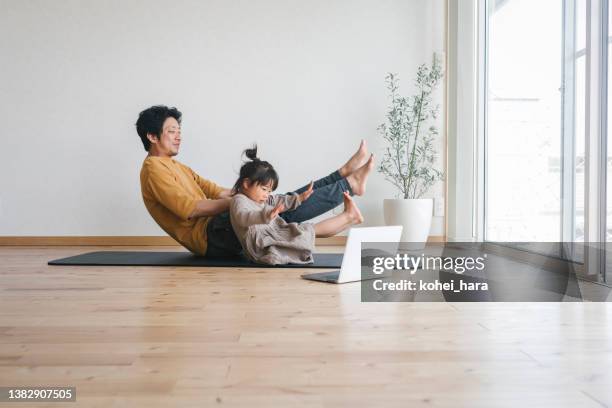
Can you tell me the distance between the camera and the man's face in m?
3.37

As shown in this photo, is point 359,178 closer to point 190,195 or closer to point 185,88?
point 190,195

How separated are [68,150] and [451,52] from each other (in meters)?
2.76

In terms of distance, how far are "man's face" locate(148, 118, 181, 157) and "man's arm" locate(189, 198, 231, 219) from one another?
42cm

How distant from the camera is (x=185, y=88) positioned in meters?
4.49

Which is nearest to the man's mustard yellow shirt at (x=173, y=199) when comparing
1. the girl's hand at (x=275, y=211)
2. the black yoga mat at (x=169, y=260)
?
the black yoga mat at (x=169, y=260)

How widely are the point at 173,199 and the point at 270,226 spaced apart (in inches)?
20.5

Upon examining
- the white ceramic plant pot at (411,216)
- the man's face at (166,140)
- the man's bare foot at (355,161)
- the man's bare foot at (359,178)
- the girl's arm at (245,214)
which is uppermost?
the man's face at (166,140)

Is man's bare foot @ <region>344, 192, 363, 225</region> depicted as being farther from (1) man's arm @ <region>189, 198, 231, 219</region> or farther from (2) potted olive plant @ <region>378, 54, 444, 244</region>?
(2) potted olive plant @ <region>378, 54, 444, 244</region>

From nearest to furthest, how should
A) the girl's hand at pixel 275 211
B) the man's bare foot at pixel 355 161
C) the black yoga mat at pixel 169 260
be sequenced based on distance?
the girl's hand at pixel 275 211 < the black yoga mat at pixel 169 260 < the man's bare foot at pixel 355 161

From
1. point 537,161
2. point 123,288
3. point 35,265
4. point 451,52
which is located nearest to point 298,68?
point 451,52

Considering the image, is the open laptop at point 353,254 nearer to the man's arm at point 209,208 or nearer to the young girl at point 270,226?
the young girl at point 270,226

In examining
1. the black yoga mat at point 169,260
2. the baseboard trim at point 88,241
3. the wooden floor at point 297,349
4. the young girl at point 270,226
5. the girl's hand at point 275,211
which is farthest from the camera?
the baseboard trim at point 88,241

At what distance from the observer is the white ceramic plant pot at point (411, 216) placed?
4082mm

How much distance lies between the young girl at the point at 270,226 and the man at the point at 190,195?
4.9 inches
